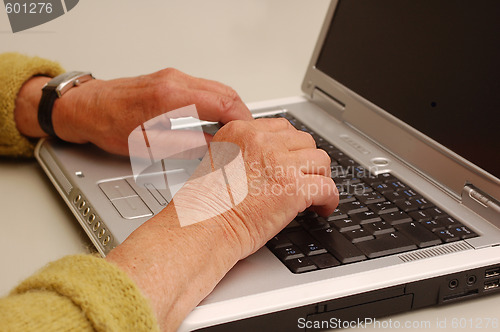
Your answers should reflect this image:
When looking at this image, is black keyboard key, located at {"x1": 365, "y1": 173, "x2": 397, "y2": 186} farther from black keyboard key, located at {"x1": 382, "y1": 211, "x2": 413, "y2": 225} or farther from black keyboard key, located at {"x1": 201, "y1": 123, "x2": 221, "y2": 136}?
black keyboard key, located at {"x1": 201, "y1": 123, "x2": 221, "y2": 136}

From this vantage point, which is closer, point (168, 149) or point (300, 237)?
point (300, 237)

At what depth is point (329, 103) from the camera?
48.6 inches

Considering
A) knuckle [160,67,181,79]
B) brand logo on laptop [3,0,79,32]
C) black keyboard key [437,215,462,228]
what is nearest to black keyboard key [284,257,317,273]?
black keyboard key [437,215,462,228]

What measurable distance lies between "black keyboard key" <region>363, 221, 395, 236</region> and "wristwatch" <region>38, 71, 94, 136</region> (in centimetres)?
58

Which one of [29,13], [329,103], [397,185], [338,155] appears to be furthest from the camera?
[29,13]

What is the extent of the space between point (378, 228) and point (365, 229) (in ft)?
0.06

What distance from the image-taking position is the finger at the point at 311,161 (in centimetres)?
82

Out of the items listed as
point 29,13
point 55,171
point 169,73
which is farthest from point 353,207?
point 29,13

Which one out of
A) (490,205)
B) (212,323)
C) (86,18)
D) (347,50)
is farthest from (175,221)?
(86,18)

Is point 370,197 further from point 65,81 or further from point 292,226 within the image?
point 65,81

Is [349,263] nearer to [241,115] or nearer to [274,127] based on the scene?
[274,127]

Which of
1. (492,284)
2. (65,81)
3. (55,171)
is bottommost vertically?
(492,284)

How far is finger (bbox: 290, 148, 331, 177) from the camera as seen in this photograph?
0.82 meters

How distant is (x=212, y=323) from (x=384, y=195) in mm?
372
